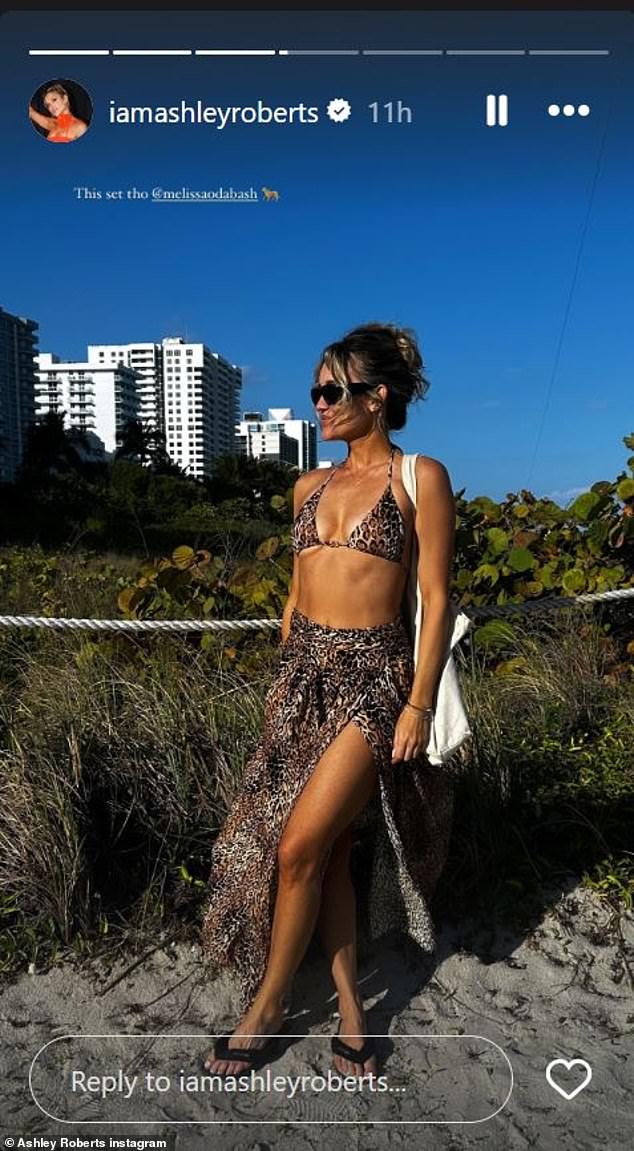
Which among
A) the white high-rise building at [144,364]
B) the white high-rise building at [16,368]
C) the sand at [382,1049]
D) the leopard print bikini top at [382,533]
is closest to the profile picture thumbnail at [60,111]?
the leopard print bikini top at [382,533]

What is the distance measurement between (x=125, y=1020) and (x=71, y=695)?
127 centimetres

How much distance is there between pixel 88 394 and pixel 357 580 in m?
42.9

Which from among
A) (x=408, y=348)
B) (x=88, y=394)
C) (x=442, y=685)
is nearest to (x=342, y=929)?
(x=442, y=685)

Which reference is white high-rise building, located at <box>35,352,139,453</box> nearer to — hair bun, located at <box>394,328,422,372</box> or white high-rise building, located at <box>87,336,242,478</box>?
white high-rise building, located at <box>87,336,242,478</box>

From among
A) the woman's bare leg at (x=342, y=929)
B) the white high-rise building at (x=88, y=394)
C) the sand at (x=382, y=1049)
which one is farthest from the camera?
the white high-rise building at (x=88, y=394)

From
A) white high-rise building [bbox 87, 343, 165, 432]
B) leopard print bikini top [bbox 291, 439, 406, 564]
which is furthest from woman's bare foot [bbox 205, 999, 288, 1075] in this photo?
white high-rise building [bbox 87, 343, 165, 432]

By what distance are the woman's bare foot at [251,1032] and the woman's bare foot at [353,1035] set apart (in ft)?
0.54

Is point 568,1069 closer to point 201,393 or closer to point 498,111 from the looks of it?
point 498,111

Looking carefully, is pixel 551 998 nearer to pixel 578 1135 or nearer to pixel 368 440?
pixel 578 1135

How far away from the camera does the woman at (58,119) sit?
2.61 m

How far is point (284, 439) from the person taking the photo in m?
4.66

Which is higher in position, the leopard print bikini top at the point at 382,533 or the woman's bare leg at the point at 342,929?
the leopard print bikini top at the point at 382,533

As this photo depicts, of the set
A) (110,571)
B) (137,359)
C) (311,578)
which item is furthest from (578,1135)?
(137,359)

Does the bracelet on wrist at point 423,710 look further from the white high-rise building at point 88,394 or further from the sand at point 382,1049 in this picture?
the white high-rise building at point 88,394
